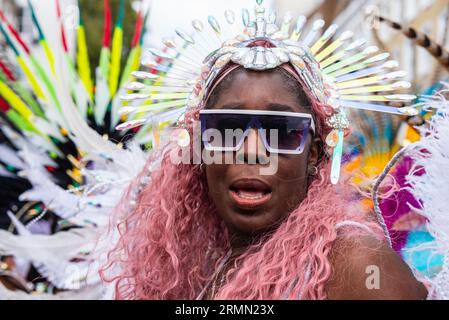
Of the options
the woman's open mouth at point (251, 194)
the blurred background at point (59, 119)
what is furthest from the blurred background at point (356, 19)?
the woman's open mouth at point (251, 194)

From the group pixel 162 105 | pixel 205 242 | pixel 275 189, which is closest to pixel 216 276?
pixel 205 242

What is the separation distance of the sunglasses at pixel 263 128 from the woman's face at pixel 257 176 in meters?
0.02

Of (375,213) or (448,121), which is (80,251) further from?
(448,121)

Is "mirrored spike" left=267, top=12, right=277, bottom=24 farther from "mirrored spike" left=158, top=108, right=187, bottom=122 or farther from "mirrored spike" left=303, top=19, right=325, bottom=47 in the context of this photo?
"mirrored spike" left=158, top=108, right=187, bottom=122

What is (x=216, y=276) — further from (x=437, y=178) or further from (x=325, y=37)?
(x=325, y=37)

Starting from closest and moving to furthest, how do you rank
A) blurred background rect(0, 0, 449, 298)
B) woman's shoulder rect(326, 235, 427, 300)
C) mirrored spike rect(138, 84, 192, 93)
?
woman's shoulder rect(326, 235, 427, 300) < mirrored spike rect(138, 84, 192, 93) < blurred background rect(0, 0, 449, 298)

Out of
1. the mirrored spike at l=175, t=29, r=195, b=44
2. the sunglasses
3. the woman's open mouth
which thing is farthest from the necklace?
the mirrored spike at l=175, t=29, r=195, b=44

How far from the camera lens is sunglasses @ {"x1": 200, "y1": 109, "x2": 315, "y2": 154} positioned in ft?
6.19

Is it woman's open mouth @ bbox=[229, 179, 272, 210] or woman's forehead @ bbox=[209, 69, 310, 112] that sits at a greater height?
woman's forehead @ bbox=[209, 69, 310, 112]

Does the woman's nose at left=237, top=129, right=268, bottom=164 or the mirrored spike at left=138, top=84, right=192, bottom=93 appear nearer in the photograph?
the woman's nose at left=237, top=129, right=268, bottom=164

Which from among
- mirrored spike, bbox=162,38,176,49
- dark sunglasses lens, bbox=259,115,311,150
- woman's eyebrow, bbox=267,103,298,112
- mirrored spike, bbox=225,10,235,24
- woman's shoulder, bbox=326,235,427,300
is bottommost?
woman's shoulder, bbox=326,235,427,300

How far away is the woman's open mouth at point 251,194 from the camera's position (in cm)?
188

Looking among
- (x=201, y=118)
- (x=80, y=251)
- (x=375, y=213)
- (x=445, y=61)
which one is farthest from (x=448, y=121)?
(x=80, y=251)

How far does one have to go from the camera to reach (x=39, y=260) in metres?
3.08
